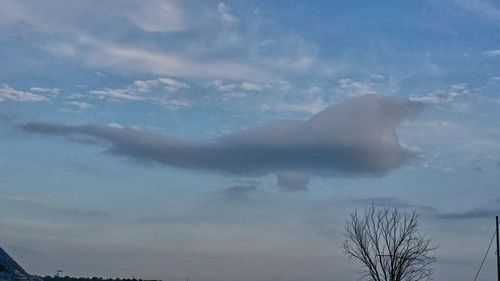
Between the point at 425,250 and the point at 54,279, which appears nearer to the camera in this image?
the point at 425,250

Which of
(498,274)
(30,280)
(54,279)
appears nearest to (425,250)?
(498,274)

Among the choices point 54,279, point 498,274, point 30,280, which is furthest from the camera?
point 54,279

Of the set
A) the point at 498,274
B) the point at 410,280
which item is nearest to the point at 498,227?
the point at 498,274

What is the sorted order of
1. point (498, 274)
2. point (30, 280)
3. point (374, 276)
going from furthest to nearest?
1. point (374, 276)
2. point (498, 274)
3. point (30, 280)

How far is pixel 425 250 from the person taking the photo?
6069 centimetres

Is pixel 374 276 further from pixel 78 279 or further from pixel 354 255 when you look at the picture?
pixel 78 279

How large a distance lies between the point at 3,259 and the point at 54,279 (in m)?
133

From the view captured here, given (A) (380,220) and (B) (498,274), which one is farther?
(A) (380,220)

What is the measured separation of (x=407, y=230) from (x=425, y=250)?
1963 mm

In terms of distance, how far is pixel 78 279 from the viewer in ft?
618

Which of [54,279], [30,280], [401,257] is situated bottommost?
[30,280]

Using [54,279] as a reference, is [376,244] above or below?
below

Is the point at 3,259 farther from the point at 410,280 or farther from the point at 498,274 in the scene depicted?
the point at 498,274

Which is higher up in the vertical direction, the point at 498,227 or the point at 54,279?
the point at 54,279
